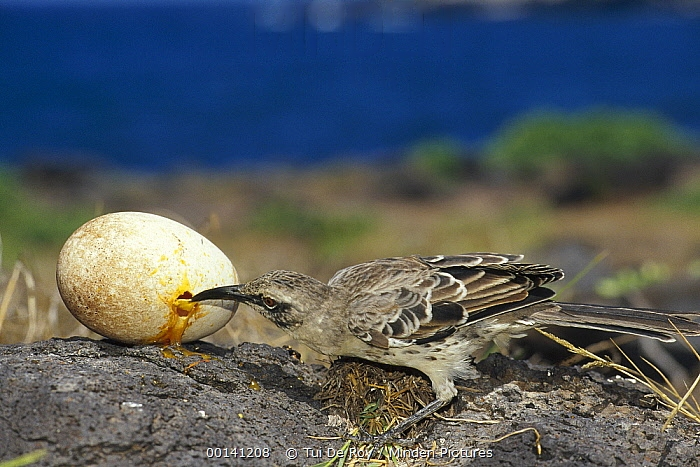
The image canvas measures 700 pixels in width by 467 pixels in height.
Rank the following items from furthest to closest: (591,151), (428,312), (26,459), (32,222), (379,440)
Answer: (591,151) < (32,222) < (428,312) < (379,440) < (26,459)

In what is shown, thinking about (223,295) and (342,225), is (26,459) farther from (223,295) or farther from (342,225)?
(342,225)

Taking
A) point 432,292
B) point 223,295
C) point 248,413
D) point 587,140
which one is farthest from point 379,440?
point 587,140

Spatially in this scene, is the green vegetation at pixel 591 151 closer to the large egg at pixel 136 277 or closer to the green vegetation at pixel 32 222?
the green vegetation at pixel 32 222

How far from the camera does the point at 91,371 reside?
12.6 feet

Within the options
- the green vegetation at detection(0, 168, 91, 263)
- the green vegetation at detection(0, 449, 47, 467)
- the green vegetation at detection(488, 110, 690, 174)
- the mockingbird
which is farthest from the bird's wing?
the green vegetation at detection(488, 110, 690, 174)

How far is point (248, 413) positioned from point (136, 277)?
914 millimetres

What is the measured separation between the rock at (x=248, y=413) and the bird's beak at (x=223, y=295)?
37 cm

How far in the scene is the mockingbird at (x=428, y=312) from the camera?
421 cm

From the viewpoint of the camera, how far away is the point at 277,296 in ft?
14.1

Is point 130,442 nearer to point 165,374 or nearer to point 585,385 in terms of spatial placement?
point 165,374

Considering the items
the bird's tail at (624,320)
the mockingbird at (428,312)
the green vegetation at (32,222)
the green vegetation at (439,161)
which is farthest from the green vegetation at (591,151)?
the mockingbird at (428,312)

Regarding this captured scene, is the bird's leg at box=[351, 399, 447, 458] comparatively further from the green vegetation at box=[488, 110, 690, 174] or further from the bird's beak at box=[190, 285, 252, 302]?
the green vegetation at box=[488, 110, 690, 174]

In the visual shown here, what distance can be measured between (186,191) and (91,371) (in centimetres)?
1696

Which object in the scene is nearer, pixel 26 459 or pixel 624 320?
pixel 26 459
